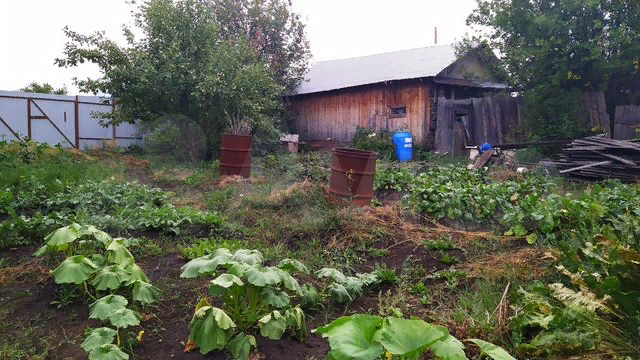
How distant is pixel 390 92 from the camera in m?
15.9

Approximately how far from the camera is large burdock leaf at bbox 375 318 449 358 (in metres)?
1.60

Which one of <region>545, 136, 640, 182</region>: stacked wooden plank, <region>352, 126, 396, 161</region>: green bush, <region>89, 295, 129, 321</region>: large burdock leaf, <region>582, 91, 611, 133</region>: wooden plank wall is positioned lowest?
<region>89, 295, 129, 321</region>: large burdock leaf

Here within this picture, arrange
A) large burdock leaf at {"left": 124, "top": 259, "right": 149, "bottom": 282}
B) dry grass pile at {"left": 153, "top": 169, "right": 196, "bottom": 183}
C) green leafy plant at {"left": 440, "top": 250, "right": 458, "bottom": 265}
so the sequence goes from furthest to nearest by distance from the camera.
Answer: dry grass pile at {"left": 153, "top": 169, "right": 196, "bottom": 183}
green leafy plant at {"left": 440, "top": 250, "right": 458, "bottom": 265}
large burdock leaf at {"left": 124, "top": 259, "right": 149, "bottom": 282}

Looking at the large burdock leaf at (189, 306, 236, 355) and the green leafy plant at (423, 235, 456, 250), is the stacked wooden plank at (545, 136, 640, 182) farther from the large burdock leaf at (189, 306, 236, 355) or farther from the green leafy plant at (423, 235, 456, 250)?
the large burdock leaf at (189, 306, 236, 355)

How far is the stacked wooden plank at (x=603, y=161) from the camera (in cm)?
781

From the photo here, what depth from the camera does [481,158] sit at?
10.9 metres

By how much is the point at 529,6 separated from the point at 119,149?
12.2 metres

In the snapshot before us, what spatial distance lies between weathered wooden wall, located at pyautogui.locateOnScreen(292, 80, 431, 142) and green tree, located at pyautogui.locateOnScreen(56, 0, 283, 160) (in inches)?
190

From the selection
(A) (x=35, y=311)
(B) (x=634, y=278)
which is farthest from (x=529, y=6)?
(A) (x=35, y=311)

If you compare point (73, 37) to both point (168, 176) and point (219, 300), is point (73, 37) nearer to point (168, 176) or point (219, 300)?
point (168, 176)

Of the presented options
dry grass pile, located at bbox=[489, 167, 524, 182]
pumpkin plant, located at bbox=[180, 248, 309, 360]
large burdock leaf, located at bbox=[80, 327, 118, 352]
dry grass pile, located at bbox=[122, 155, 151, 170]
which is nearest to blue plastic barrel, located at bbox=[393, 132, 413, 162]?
dry grass pile, located at bbox=[489, 167, 524, 182]

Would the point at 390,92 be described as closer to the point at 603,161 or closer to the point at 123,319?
the point at 603,161

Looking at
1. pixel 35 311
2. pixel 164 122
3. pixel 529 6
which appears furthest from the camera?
pixel 164 122

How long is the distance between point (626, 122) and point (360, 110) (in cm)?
806
